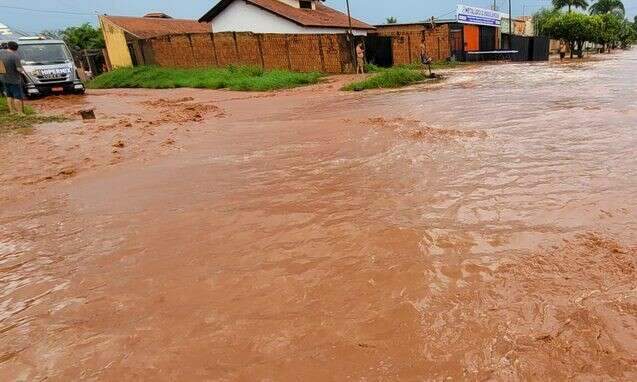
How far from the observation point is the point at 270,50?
20.2 meters

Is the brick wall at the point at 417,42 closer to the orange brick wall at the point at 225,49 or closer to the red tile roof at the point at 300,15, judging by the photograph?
the red tile roof at the point at 300,15

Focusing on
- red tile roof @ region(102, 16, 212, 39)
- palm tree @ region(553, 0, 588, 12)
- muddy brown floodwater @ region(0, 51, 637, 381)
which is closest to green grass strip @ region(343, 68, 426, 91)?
muddy brown floodwater @ region(0, 51, 637, 381)

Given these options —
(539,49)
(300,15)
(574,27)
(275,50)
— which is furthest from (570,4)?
(275,50)

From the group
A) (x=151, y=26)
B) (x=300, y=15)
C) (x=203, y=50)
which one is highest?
(x=151, y=26)

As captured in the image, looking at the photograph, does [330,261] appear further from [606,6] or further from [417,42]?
[606,6]

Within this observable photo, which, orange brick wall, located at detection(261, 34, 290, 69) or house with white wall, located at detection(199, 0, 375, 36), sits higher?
house with white wall, located at detection(199, 0, 375, 36)

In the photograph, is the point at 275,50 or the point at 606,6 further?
the point at 606,6

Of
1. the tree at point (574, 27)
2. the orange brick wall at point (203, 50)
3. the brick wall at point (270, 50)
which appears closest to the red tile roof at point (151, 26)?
the brick wall at point (270, 50)

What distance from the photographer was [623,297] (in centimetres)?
231

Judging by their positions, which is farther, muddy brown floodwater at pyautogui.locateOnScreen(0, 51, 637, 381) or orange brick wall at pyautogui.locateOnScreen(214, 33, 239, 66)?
orange brick wall at pyautogui.locateOnScreen(214, 33, 239, 66)

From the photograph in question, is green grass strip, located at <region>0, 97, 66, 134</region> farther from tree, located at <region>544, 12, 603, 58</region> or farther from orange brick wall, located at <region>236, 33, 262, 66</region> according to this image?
tree, located at <region>544, 12, 603, 58</region>

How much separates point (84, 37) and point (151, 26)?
9.45 meters

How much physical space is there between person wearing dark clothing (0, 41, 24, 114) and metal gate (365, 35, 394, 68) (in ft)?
58.3

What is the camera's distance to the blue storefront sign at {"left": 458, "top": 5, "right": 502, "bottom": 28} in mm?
27828
